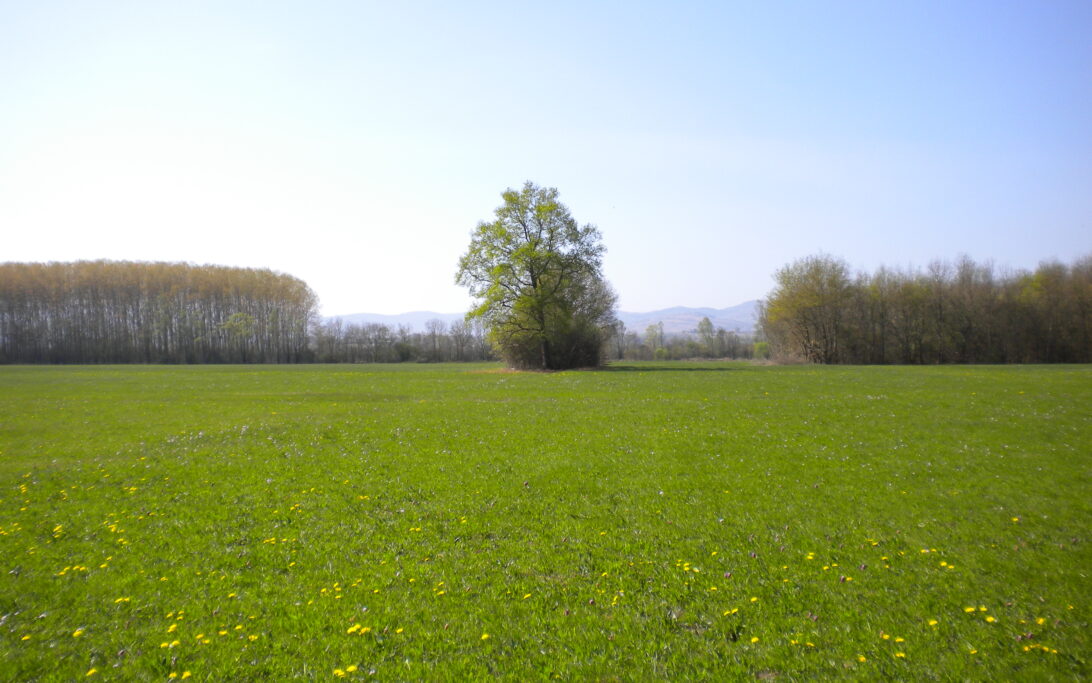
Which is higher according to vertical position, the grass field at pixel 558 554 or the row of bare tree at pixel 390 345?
the row of bare tree at pixel 390 345

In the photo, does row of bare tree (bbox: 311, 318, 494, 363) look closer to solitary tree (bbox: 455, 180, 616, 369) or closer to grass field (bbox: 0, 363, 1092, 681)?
solitary tree (bbox: 455, 180, 616, 369)

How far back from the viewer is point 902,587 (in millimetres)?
7152

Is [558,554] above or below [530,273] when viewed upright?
below

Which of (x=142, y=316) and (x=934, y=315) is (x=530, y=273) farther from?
(x=142, y=316)

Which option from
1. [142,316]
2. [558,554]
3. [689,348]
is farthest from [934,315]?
[142,316]

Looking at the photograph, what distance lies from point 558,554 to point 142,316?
13194 cm

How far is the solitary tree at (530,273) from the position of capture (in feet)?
185

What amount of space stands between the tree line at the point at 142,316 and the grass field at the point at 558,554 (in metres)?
104

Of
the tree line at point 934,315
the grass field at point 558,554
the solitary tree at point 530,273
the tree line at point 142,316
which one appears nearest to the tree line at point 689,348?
the tree line at point 934,315

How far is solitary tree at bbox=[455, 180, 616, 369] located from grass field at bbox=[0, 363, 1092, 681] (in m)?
38.1

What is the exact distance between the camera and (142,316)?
11125cm

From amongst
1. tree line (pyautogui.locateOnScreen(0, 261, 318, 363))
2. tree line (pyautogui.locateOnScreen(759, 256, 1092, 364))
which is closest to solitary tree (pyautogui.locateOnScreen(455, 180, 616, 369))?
tree line (pyautogui.locateOnScreen(759, 256, 1092, 364))

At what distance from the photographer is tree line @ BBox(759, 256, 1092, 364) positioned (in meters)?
66.0

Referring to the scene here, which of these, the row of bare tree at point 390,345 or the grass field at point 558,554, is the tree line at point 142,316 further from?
the grass field at point 558,554
